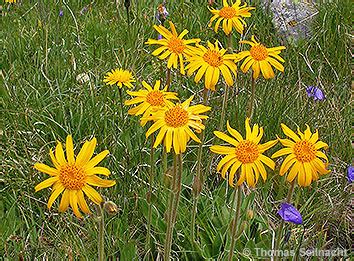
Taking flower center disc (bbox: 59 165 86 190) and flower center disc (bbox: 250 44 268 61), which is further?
flower center disc (bbox: 250 44 268 61)

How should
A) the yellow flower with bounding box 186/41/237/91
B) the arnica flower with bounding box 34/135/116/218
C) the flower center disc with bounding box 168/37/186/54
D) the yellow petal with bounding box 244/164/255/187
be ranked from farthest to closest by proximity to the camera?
1. the flower center disc with bounding box 168/37/186/54
2. the yellow flower with bounding box 186/41/237/91
3. the yellow petal with bounding box 244/164/255/187
4. the arnica flower with bounding box 34/135/116/218

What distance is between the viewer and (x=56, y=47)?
268cm

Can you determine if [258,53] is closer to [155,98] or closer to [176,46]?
[176,46]

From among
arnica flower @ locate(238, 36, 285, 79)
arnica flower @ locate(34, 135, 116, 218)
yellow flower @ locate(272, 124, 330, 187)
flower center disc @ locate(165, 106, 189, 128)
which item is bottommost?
arnica flower @ locate(34, 135, 116, 218)

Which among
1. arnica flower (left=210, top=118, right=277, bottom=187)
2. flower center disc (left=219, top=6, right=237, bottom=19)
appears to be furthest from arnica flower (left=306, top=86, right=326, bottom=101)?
arnica flower (left=210, top=118, right=277, bottom=187)

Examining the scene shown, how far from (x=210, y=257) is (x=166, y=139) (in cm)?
65

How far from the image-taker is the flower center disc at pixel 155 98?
142 centimetres

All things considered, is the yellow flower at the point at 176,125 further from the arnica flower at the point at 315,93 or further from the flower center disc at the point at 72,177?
the arnica flower at the point at 315,93

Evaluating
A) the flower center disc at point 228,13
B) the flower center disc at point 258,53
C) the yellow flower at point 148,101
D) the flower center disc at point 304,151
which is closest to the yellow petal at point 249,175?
the flower center disc at point 304,151

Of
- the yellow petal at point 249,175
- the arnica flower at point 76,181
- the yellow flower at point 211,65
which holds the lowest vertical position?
the arnica flower at point 76,181

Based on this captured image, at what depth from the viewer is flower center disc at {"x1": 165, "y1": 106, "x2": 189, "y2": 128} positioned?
4.12 feet

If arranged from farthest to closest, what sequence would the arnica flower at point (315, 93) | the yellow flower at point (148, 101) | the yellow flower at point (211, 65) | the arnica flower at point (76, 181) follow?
the arnica flower at point (315, 93), the yellow flower at point (211, 65), the yellow flower at point (148, 101), the arnica flower at point (76, 181)

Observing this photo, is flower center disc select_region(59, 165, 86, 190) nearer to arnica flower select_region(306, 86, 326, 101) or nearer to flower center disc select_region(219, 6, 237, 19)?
flower center disc select_region(219, 6, 237, 19)

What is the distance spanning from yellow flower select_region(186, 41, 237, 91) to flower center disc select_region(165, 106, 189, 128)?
0.79 ft
